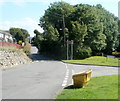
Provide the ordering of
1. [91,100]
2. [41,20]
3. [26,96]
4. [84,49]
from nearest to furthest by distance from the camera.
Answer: [91,100] → [26,96] → [84,49] → [41,20]

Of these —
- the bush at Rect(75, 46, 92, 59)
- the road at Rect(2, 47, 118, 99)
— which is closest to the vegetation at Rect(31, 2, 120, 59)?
the bush at Rect(75, 46, 92, 59)

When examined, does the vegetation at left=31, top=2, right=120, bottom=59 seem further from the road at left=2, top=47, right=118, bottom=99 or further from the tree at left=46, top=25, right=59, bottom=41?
the road at left=2, top=47, right=118, bottom=99

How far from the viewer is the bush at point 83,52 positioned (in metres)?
48.7

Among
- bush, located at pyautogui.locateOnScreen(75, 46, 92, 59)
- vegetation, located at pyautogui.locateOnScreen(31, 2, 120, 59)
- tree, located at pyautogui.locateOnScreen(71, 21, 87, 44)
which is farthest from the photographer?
vegetation, located at pyautogui.locateOnScreen(31, 2, 120, 59)

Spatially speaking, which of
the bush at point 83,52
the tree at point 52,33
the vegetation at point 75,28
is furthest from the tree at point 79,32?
the tree at point 52,33

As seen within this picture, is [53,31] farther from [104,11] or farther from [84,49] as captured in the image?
[104,11]

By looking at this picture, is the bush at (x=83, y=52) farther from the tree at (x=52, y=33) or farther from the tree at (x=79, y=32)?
the tree at (x=52, y=33)

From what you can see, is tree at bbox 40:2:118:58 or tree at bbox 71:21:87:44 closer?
tree at bbox 71:21:87:44

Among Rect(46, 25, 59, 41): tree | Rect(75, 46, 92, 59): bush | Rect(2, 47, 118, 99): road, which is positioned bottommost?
Rect(2, 47, 118, 99): road

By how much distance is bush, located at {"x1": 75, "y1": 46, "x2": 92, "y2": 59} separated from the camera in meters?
48.7

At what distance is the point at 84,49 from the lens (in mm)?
49406

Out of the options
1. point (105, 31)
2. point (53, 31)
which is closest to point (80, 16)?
point (53, 31)

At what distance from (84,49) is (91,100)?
1656 inches

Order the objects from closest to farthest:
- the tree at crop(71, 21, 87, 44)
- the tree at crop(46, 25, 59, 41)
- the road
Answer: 1. the road
2. the tree at crop(71, 21, 87, 44)
3. the tree at crop(46, 25, 59, 41)
